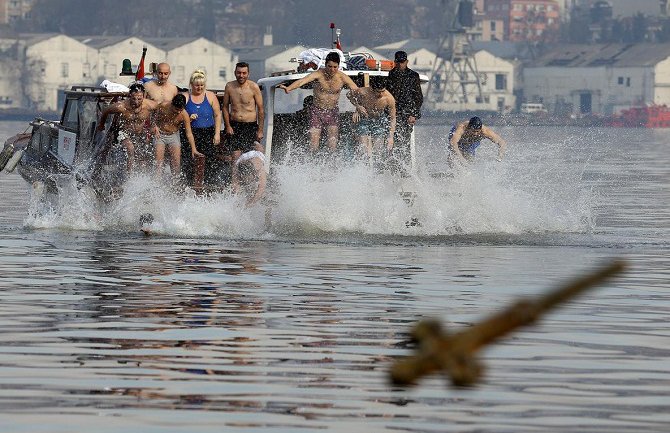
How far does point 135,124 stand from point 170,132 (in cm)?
→ 47

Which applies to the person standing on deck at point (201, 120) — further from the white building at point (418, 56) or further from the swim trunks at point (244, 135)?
the white building at point (418, 56)

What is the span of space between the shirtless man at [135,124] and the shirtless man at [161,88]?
5.7 inches

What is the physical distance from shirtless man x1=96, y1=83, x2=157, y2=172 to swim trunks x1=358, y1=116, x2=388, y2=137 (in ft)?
8.05

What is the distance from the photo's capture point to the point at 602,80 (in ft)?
584

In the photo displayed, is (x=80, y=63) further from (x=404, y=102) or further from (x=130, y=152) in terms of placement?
(x=130, y=152)

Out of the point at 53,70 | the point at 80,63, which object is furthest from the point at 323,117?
the point at 53,70

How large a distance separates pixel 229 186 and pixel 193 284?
5.97 meters

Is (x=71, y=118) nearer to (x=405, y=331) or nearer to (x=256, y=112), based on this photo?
(x=256, y=112)

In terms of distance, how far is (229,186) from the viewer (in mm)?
21719

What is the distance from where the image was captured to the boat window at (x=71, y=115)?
23.6 m

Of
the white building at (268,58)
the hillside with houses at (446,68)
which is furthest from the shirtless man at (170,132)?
the white building at (268,58)

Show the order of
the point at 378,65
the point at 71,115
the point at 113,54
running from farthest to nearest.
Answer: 1. the point at 113,54
2. the point at 71,115
3. the point at 378,65

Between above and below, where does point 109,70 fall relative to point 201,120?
above

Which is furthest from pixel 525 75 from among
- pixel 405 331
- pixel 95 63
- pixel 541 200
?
pixel 405 331
